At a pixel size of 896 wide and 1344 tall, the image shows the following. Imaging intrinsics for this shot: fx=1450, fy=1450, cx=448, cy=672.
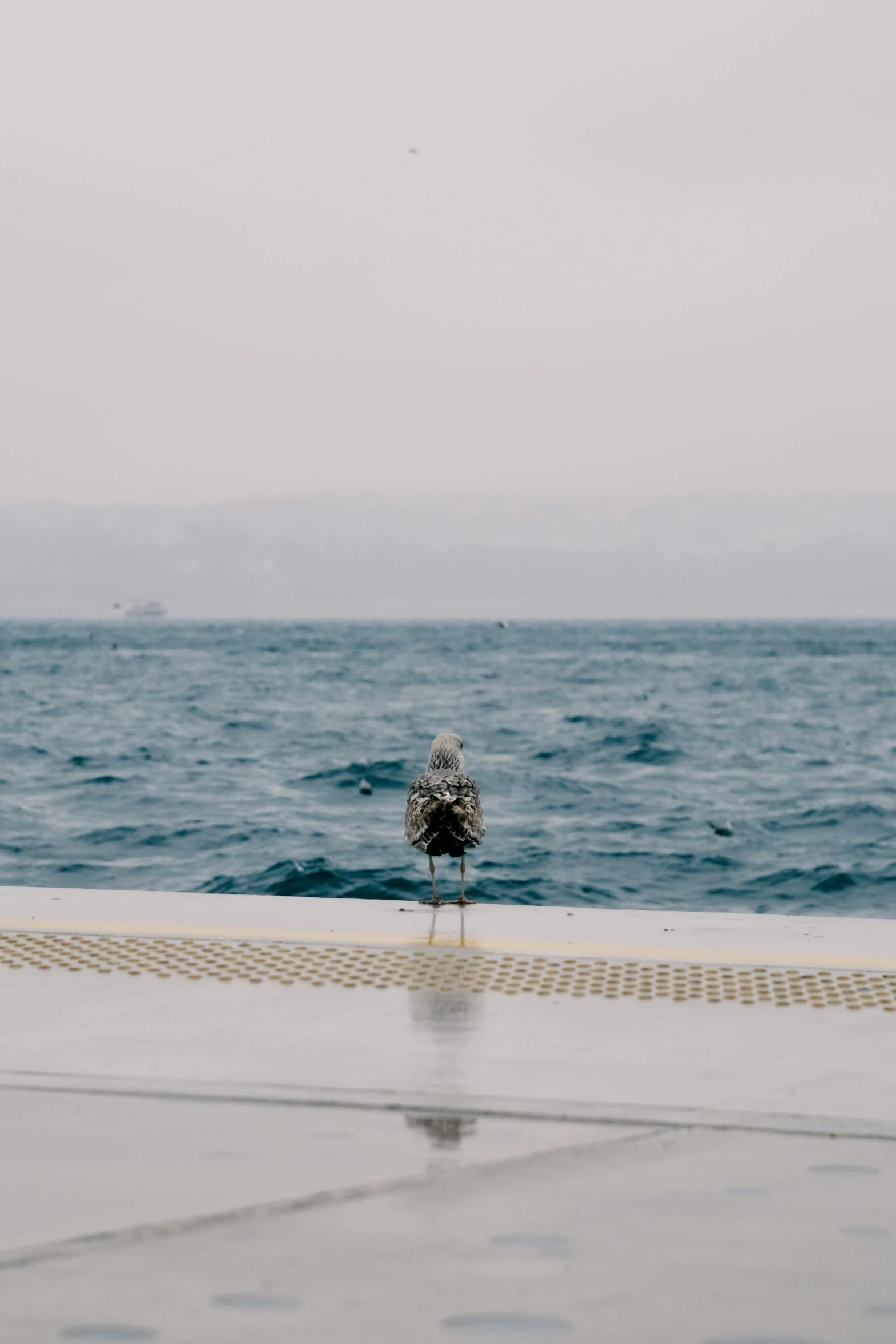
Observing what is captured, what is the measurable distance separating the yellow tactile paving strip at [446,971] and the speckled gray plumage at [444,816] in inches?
56.6

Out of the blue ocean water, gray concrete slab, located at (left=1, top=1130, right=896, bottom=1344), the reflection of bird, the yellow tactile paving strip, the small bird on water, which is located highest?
the small bird on water

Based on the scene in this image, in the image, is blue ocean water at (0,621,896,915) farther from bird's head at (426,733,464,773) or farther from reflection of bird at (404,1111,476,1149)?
reflection of bird at (404,1111,476,1149)

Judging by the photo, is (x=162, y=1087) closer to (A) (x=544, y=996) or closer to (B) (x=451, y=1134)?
(B) (x=451, y=1134)

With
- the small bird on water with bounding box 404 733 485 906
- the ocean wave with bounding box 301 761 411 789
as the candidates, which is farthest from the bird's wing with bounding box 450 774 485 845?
the ocean wave with bounding box 301 761 411 789

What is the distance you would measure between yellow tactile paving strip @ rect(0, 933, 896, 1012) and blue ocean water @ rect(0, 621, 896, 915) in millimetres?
4910

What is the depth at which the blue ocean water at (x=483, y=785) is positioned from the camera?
602 inches

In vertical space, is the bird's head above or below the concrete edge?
above

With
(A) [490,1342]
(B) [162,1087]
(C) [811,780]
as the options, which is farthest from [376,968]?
(C) [811,780]

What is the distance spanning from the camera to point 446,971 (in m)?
5.03

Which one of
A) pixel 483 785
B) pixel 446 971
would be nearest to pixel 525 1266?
pixel 446 971

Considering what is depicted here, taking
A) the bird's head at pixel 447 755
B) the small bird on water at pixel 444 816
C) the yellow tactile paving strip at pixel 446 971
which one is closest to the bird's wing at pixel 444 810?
the small bird on water at pixel 444 816

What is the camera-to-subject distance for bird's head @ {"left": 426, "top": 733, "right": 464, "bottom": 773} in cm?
839

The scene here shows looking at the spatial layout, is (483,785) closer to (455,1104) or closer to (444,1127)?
(455,1104)

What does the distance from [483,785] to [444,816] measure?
17.8 m
